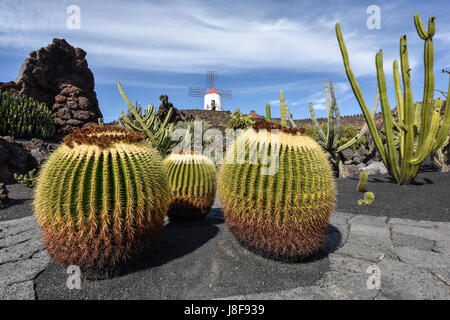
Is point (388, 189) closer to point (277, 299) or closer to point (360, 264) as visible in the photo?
point (360, 264)

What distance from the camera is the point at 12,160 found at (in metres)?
7.73

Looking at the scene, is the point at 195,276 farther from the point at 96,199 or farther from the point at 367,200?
the point at 367,200

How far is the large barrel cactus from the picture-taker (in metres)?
2.44

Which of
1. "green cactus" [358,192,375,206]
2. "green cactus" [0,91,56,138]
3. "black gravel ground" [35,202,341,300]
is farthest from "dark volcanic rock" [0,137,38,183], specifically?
"green cactus" [358,192,375,206]

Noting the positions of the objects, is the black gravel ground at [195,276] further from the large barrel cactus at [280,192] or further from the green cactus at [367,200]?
the green cactus at [367,200]

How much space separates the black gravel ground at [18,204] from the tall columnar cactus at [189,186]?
2.91 metres

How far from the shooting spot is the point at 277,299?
207 cm

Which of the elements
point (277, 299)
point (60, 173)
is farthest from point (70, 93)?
point (277, 299)

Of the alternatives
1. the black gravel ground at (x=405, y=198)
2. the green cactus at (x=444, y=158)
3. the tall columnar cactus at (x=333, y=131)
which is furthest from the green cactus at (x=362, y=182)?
the green cactus at (x=444, y=158)

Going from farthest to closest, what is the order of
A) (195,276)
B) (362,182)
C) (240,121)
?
1. (240,121)
2. (362,182)
3. (195,276)

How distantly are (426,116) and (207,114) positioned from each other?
36114mm

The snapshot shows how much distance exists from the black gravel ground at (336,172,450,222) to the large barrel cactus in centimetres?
272

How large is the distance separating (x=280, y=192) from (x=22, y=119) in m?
13.2

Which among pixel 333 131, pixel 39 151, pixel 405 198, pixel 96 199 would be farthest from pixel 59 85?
pixel 405 198
